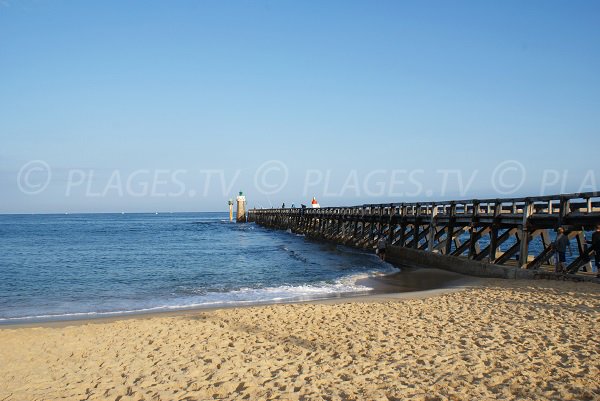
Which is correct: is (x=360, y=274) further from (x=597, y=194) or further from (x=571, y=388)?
(x=571, y=388)

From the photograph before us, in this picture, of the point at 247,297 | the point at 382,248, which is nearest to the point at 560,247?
the point at 247,297

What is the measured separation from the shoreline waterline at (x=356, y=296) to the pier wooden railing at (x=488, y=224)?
145 cm

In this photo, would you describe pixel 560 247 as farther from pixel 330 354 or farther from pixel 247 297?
pixel 247 297

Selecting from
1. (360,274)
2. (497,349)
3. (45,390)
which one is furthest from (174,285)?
(497,349)

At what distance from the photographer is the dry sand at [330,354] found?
19.5 ft

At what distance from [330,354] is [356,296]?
7.16m

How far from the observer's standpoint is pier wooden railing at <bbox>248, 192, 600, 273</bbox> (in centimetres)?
1325

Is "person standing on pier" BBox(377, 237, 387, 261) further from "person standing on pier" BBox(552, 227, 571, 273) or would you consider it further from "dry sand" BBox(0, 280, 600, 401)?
"dry sand" BBox(0, 280, 600, 401)

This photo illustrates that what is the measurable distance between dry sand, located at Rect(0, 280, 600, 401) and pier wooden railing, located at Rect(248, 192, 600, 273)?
8.13 feet

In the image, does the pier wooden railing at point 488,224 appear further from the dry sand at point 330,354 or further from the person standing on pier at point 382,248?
the dry sand at point 330,354

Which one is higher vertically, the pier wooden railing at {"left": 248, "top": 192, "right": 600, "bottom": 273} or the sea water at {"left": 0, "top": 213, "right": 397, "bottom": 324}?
the pier wooden railing at {"left": 248, "top": 192, "right": 600, "bottom": 273}

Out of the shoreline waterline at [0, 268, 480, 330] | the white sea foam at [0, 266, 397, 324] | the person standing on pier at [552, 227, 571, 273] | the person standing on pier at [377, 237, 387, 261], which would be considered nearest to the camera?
the shoreline waterline at [0, 268, 480, 330]

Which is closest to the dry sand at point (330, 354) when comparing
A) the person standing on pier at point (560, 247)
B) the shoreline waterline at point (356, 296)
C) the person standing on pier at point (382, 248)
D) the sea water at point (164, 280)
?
the shoreline waterline at point (356, 296)

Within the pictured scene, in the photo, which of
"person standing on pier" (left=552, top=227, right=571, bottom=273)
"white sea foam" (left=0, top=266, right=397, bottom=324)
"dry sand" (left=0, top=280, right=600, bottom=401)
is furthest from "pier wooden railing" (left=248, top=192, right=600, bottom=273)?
"white sea foam" (left=0, top=266, right=397, bottom=324)
